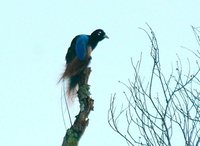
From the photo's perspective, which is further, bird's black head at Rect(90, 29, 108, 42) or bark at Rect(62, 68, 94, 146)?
bird's black head at Rect(90, 29, 108, 42)

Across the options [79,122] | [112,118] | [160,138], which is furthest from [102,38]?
[79,122]

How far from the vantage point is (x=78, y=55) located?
20.4 feet

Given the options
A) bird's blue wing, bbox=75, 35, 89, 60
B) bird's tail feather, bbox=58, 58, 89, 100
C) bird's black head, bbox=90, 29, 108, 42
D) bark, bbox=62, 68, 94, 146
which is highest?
bird's black head, bbox=90, 29, 108, 42

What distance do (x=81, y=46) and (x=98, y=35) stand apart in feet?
2.53

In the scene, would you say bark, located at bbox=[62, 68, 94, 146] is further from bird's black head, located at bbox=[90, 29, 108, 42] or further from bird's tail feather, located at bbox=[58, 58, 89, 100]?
bird's black head, located at bbox=[90, 29, 108, 42]

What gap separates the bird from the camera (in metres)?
5.55

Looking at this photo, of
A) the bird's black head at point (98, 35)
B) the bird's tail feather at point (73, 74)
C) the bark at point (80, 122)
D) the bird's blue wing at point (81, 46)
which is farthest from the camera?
the bird's black head at point (98, 35)

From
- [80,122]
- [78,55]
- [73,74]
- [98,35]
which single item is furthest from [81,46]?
[80,122]

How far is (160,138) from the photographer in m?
5.35

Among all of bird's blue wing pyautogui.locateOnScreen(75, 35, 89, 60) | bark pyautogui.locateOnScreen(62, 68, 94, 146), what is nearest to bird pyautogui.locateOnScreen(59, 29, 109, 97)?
bird's blue wing pyautogui.locateOnScreen(75, 35, 89, 60)

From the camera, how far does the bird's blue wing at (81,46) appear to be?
620cm

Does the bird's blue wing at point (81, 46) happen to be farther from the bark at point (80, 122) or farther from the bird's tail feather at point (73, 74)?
the bark at point (80, 122)

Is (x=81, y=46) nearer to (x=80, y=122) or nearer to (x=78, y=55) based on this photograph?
(x=78, y=55)

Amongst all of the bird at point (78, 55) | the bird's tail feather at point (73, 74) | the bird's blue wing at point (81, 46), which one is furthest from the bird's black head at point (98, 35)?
Result: the bird's tail feather at point (73, 74)
